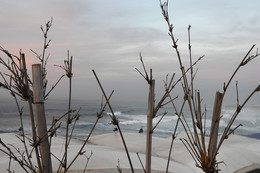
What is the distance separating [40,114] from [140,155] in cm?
1150

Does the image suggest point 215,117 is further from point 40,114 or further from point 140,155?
point 140,155

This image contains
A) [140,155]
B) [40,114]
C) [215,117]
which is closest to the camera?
[215,117]

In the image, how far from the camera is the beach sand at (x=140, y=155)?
371 inches

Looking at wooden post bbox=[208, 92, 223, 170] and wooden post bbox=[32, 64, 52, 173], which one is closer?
wooden post bbox=[208, 92, 223, 170]

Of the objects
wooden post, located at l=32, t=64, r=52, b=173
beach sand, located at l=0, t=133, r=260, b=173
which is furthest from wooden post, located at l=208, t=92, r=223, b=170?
beach sand, located at l=0, t=133, r=260, b=173

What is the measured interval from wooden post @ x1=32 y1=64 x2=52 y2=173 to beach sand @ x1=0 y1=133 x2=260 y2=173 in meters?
2.34

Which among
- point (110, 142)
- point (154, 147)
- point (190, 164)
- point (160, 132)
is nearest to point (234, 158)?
point (190, 164)

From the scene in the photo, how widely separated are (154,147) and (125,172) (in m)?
9.13

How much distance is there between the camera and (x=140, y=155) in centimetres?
1277

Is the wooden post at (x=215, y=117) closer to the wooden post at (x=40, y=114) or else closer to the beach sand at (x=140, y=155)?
the wooden post at (x=40, y=114)

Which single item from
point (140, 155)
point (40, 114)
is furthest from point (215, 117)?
point (140, 155)

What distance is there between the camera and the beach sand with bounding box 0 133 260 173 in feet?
30.9

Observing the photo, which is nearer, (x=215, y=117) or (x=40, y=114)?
(x=215, y=117)

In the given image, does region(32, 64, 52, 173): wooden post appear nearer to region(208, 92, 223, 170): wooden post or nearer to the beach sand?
region(208, 92, 223, 170): wooden post
